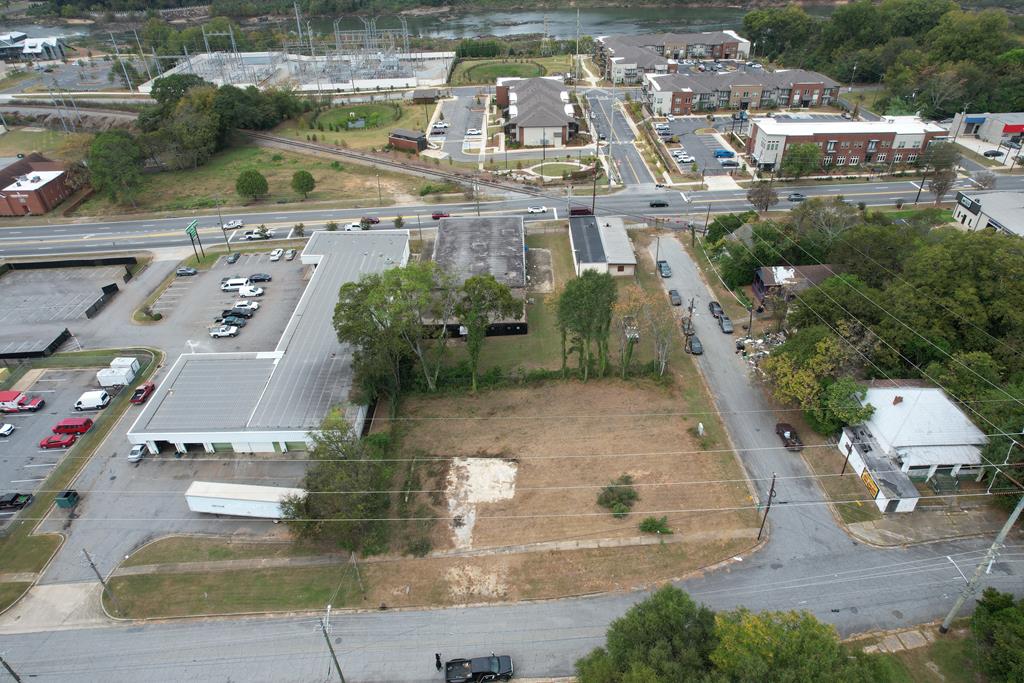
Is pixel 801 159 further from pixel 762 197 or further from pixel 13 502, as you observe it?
pixel 13 502

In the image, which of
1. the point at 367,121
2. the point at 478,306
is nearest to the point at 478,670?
the point at 478,306

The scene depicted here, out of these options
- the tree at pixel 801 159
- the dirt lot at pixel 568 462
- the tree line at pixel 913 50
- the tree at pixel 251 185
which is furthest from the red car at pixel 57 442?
the tree line at pixel 913 50

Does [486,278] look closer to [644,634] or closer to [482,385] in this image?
[482,385]

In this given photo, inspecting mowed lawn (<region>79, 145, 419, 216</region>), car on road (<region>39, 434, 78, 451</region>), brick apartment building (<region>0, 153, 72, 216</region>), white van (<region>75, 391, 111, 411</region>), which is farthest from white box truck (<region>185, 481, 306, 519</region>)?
brick apartment building (<region>0, 153, 72, 216</region>)

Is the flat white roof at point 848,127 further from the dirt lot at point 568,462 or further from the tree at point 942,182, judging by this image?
the dirt lot at point 568,462

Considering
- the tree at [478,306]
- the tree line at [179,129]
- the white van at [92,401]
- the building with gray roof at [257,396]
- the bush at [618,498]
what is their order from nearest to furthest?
the bush at [618,498] < the building with gray roof at [257,396] < the tree at [478,306] < the white van at [92,401] < the tree line at [179,129]

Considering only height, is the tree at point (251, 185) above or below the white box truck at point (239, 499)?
above
